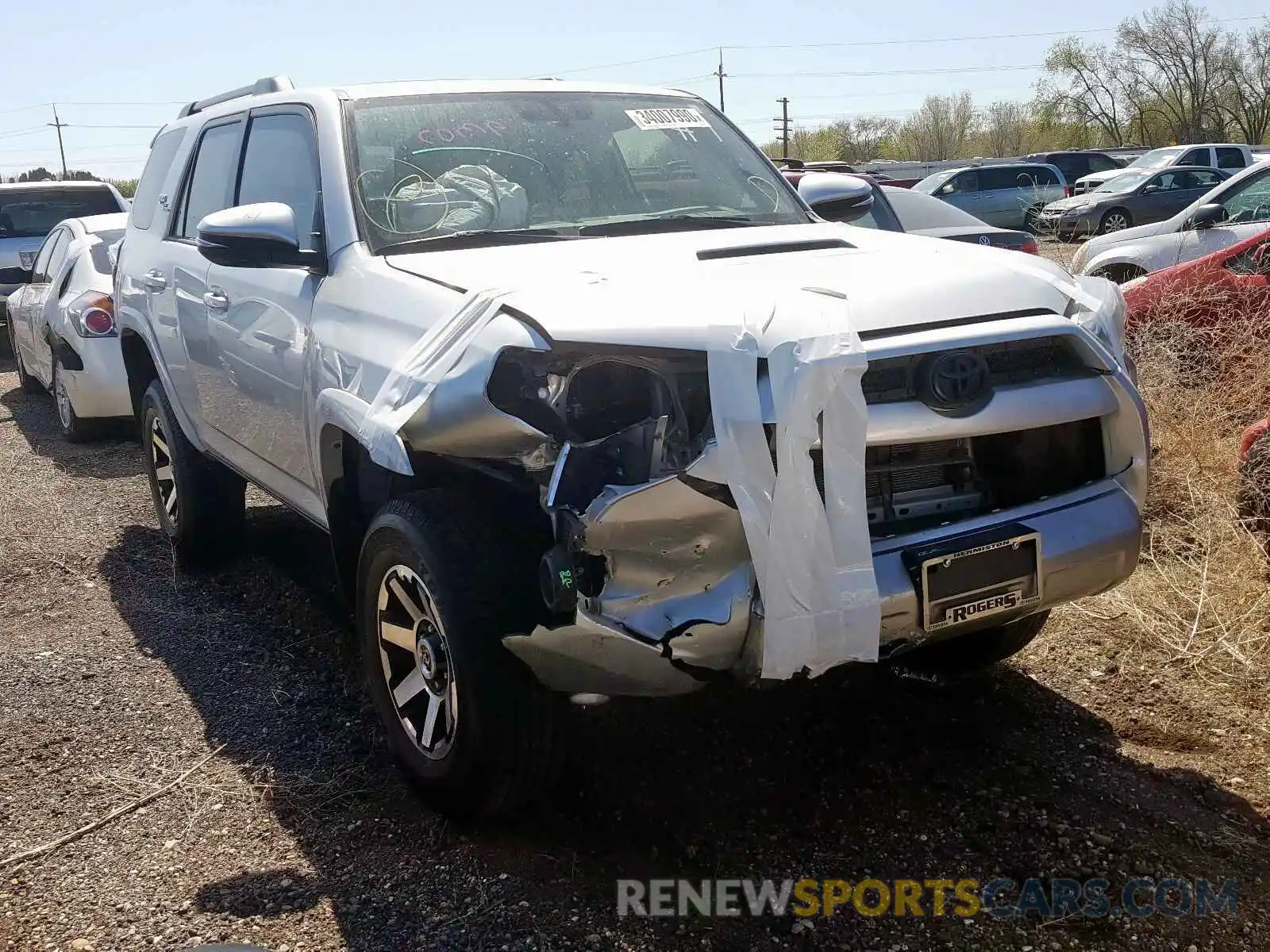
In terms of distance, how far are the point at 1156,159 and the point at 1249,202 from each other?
19077mm

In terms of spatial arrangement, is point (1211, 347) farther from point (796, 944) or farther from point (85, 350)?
point (85, 350)

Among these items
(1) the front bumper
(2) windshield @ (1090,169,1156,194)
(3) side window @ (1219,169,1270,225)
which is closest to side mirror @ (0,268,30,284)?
(3) side window @ (1219,169,1270,225)

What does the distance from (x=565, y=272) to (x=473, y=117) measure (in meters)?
1.21

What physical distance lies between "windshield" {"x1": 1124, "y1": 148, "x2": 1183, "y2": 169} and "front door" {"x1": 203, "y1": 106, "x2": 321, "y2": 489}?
24213 millimetres

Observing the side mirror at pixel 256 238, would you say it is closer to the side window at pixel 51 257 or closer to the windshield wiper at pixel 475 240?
the windshield wiper at pixel 475 240

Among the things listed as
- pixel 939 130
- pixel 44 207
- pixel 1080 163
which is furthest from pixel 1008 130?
pixel 44 207

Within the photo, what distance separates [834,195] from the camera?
453 centimetres

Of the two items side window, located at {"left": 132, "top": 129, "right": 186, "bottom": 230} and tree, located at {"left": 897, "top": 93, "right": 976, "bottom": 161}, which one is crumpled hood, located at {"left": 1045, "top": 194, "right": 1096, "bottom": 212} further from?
A: tree, located at {"left": 897, "top": 93, "right": 976, "bottom": 161}

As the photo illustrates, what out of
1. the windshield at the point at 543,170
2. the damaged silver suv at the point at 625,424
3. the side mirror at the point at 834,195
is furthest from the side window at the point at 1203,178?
the damaged silver suv at the point at 625,424

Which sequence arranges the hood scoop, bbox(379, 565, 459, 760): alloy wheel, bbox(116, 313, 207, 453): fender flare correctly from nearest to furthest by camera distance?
bbox(379, 565, 459, 760): alloy wheel → the hood scoop → bbox(116, 313, 207, 453): fender flare

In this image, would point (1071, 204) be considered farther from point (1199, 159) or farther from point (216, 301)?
point (216, 301)

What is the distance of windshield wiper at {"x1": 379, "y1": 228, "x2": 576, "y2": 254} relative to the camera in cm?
359

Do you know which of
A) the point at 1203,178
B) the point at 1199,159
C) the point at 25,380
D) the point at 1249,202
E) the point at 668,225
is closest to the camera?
the point at 668,225

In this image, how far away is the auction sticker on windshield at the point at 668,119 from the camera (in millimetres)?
4340
